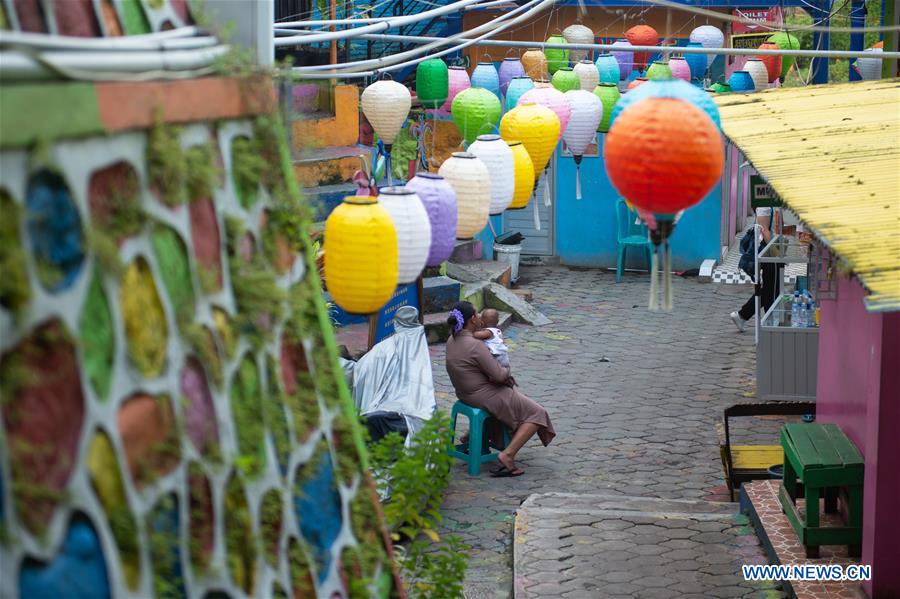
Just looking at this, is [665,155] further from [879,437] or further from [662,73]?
[879,437]

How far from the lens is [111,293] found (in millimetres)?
2674

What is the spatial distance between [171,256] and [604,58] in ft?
40.7

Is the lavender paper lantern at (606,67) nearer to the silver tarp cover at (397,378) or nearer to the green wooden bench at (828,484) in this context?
the silver tarp cover at (397,378)

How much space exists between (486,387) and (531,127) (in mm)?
3030

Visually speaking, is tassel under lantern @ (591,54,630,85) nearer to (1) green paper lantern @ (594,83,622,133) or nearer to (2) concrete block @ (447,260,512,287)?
(1) green paper lantern @ (594,83,622,133)

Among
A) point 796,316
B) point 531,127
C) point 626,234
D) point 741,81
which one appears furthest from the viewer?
point 626,234

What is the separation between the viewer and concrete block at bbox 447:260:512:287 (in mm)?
16984

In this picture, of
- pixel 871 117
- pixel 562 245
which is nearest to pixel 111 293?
pixel 871 117

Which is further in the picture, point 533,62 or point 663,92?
point 533,62

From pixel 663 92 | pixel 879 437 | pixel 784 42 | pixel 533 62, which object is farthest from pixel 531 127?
pixel 784 42

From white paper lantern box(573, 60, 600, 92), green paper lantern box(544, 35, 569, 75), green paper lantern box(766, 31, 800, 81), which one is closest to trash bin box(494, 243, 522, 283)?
green paper lantern box(544, 35, 569, 75)

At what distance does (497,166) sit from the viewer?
25.0ft

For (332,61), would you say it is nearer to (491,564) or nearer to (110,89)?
(491,564)

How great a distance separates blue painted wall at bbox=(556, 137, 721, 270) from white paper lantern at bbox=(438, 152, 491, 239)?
12.1 m
